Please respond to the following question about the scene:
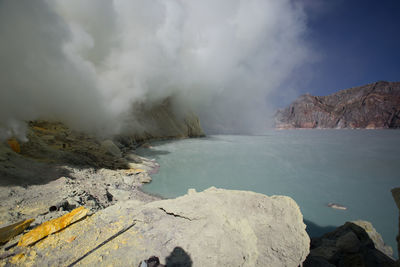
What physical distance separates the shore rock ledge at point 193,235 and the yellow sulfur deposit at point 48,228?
0.09m

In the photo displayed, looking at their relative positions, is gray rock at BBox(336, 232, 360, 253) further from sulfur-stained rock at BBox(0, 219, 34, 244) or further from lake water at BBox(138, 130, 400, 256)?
sulfur-stained rock at BBox(0, 219, 34, 244)

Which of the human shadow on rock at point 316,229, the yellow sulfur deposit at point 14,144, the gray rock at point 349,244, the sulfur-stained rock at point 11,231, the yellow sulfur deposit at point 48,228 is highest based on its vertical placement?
the yellow sulfur deposit at point 14,144

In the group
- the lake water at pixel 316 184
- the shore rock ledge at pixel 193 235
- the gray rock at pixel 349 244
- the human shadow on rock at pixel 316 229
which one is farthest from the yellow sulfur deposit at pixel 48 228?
the human shadow on rock at pixel 316 229

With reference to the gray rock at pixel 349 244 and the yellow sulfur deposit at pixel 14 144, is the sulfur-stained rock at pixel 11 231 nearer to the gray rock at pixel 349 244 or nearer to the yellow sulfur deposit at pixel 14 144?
the yellow sulfur deposit at pixel 14 144

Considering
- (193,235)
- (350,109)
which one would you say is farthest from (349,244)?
(350,109)

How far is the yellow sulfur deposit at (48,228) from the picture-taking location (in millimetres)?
2080

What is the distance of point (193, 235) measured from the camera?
2.28m

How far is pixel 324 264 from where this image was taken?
2309mm

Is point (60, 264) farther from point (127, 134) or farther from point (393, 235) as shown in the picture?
point (127, 134)

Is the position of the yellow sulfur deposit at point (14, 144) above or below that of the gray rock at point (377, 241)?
above

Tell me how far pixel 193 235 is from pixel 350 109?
4459 inches

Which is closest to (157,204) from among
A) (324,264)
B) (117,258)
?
(117,258)

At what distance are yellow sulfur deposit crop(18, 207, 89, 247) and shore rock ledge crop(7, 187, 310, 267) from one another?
0.09 meters

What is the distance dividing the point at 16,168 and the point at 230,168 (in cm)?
806
